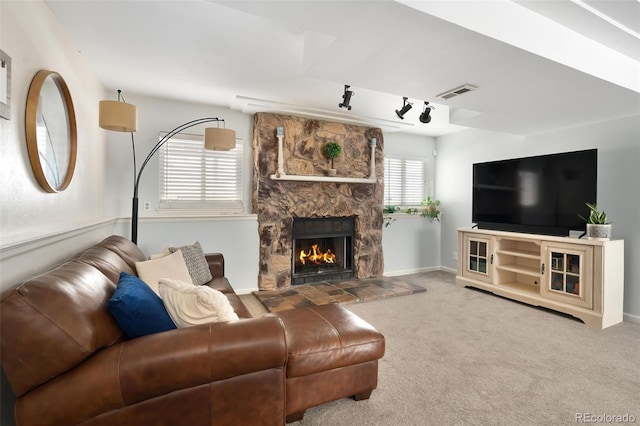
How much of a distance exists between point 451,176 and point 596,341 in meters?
3.25

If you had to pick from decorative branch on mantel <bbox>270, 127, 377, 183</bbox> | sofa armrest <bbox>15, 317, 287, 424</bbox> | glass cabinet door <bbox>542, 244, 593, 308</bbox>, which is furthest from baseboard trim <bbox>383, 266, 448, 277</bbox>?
sofa armrest <bbox>15, 317, 287, 424</bbox>

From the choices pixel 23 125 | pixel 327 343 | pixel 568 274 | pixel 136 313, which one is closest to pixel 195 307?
pixel 136 313

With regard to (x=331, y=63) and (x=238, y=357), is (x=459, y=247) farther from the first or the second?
(x=238, y=357)

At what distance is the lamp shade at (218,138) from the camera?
321 centimetres

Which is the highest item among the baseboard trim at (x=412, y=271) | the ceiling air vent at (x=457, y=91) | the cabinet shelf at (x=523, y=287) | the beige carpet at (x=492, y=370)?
the ceiling air vent at (x=457, y=91)

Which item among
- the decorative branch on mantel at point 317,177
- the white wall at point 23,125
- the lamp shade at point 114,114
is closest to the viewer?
the white wall at point 23,125

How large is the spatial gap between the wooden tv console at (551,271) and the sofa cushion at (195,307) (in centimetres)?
354

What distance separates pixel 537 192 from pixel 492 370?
8.24ft

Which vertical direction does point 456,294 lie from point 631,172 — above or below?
below

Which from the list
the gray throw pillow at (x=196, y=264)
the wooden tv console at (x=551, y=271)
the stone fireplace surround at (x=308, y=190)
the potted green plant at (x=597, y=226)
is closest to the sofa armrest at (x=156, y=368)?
the gray throw pillow at (x=196, y=264)

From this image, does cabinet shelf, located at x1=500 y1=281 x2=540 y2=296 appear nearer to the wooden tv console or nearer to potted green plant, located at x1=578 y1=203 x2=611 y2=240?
the wooden tv console

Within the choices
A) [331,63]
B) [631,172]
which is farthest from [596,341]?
[331,63]

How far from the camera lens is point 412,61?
6.98ft

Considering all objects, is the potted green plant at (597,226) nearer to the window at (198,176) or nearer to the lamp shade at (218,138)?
the lamp shade at (218,138)
